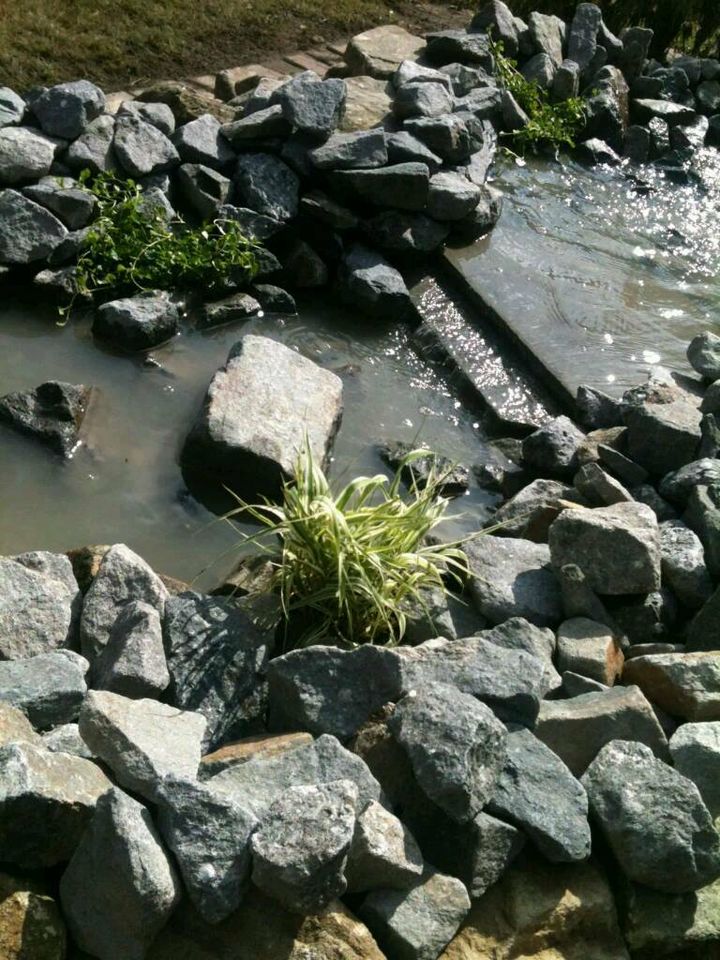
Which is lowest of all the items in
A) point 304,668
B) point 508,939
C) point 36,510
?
point 36,510

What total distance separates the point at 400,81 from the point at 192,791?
17.2ft

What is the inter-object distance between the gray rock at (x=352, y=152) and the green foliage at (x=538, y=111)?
5.71 ft

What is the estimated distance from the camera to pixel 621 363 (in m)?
5.75

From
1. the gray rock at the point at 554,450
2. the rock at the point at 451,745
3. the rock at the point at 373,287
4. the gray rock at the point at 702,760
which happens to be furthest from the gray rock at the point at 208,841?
the rock at the point at 373,287

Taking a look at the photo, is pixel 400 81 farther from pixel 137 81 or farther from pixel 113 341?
pixel 113 341

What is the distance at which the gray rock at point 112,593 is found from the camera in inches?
132

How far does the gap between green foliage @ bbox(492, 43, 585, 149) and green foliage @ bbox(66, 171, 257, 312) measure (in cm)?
267

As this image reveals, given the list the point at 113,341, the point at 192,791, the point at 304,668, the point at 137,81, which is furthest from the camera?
the point at 137,81

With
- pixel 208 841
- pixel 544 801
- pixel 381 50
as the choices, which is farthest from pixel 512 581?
pixel 381 50

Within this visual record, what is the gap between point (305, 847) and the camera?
245 centimetres

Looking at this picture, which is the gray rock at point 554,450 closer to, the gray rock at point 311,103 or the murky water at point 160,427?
the murky water at point 160,427

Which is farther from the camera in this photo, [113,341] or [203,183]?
[203,183]

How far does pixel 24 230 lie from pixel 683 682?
11.3 feet

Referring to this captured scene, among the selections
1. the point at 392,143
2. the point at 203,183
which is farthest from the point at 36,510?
the point at 392,143
